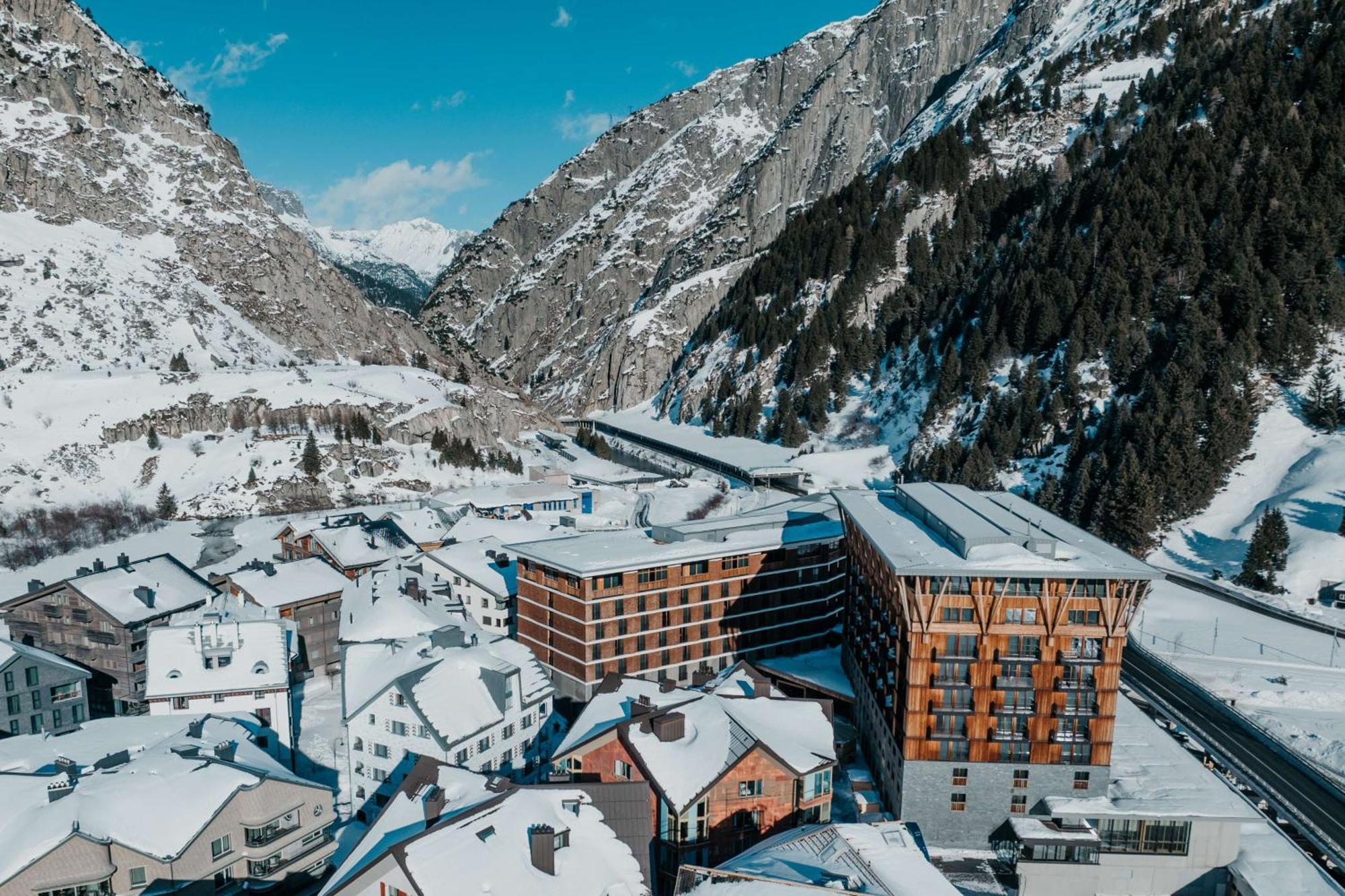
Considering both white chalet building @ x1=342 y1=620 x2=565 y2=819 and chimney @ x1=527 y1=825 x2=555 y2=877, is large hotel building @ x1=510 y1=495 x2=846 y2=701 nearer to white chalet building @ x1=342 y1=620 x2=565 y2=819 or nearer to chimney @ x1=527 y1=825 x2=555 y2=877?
white chalet building @ x1=342 y1=620 x2=565 y2=819

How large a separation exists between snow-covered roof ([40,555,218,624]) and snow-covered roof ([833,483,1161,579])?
44.6 meters

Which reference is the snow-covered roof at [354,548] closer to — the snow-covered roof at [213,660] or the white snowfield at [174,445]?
the snow-covered roof at [213,660]

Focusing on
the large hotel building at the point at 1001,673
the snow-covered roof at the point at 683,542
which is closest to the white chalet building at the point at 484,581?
the snow-covered roof at the point at 683,542

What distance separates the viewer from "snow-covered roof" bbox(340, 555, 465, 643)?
162 feet

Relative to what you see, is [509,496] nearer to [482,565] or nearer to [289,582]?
[482,565]

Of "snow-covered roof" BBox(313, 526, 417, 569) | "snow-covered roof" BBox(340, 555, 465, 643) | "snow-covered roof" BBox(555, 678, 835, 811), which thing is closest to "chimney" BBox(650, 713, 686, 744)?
"snow-covered roof" BBox(555, 678, 835, 811)

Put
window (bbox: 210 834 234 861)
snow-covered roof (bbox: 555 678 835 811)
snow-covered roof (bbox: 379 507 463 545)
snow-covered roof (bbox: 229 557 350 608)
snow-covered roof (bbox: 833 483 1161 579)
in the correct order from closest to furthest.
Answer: window (bbox: 210 834 234 861) < snow-covered roof (bbox: 555 678 835 811) < snow-covered roof (bbox: 833 483 1161 579) < snow-covered roof (bbox: 229 557 350 608) < snow-covered roof (bbox: 379 507 463 545)

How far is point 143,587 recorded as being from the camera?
178 ft

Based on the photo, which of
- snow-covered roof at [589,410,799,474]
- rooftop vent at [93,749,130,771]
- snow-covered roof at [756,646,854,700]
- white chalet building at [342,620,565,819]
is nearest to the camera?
rooftop vent at [93,749,130,771]

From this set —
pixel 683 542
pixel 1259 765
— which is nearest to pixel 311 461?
pixel 683 542

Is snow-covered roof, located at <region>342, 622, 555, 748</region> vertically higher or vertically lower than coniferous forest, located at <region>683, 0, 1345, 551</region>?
lower

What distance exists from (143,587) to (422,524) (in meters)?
26.5

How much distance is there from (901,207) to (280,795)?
530ft

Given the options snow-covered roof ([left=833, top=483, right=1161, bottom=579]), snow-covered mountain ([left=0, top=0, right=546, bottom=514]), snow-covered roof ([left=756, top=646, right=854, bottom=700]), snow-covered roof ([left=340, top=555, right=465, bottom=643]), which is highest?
snow-covered mountain ([left=0, top=0, right=546, bottom=514])
